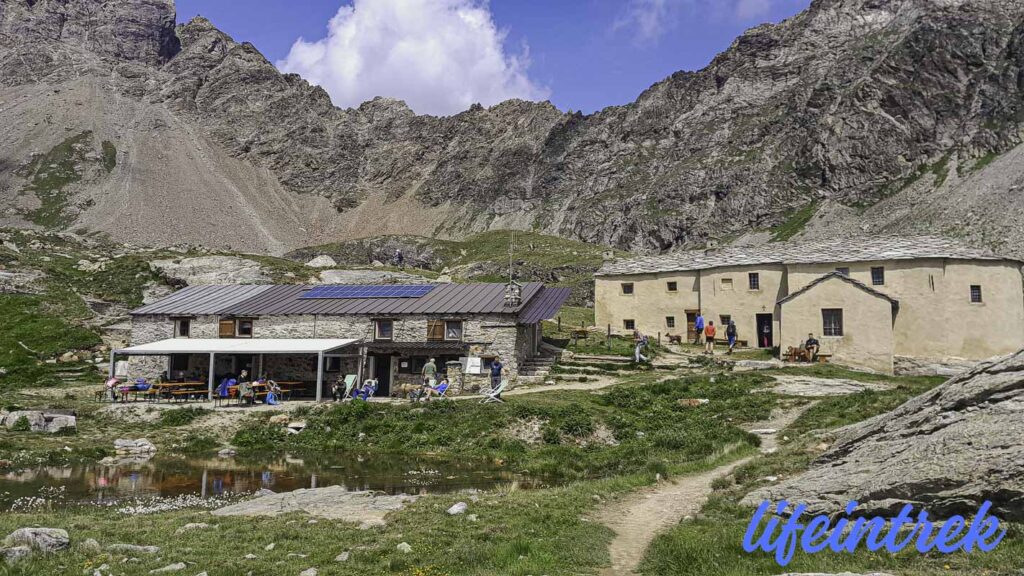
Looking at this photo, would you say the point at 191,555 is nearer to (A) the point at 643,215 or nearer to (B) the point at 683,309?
(B) the point at 683,309

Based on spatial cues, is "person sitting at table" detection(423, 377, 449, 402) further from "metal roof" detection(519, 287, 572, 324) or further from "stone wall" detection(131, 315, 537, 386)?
"metal roof" detection(519, 287, 572, 324)

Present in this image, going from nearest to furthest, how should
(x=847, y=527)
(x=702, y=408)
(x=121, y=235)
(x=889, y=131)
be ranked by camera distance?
(x=847, y=527), (x=702, y=408), (x=889, y=131), (x=121, y=235)

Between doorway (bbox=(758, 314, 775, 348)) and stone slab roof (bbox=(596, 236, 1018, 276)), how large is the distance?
3892 mm

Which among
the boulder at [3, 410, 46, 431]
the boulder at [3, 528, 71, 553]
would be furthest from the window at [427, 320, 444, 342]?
the boulder at [3, 528, 71, 553]

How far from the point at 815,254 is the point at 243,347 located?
120ft

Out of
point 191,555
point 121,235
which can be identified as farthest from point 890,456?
point 121,235

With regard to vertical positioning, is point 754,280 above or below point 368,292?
above

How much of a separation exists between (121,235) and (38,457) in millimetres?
131062

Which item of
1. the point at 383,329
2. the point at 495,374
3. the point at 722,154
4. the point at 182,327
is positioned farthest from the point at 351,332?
the point at 722,154

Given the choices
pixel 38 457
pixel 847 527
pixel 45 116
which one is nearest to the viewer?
pixel 847 527

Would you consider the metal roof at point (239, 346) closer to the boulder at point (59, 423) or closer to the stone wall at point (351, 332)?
the stone wall at point (351, 332)

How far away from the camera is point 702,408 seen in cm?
2538

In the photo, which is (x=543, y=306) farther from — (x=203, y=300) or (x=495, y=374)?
(x=203, y=300)

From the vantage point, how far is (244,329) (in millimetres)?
36875
